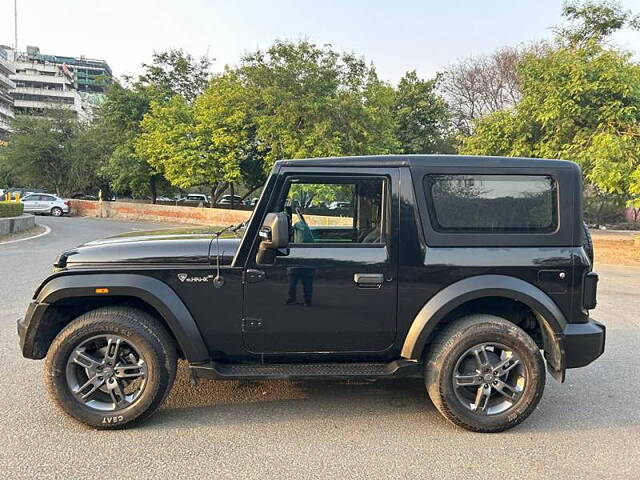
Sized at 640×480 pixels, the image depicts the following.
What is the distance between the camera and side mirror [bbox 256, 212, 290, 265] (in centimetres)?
305

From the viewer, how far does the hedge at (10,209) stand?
629 inches

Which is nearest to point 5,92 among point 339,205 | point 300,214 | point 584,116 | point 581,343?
point 584,116

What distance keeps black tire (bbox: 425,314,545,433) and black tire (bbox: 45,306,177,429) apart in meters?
1.94

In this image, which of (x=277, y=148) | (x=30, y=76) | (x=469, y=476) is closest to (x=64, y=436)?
(x=469, y=476)

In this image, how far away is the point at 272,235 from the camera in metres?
3.06

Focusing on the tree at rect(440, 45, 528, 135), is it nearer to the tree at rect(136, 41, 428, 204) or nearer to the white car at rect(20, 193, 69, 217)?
the tree at rect(136, 41, 428, 204)

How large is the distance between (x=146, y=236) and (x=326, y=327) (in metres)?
1.73

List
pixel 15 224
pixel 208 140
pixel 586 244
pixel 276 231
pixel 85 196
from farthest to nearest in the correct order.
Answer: pixel 85 196 < pixel 208 140 < pixel 15 224 < pixel 586 244 < pixel 276 231

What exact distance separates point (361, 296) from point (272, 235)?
0.79 metres

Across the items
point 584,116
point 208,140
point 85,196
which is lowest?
point 85,196

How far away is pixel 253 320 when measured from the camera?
3.30 m

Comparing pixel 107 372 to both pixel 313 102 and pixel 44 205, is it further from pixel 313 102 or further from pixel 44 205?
pixel 44 205

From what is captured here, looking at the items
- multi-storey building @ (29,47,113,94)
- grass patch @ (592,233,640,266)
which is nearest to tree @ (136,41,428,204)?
grass patch @ (592,233,640,266)

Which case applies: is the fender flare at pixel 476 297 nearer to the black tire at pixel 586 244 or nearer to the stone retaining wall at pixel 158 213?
the black tire at pixel 586 244
